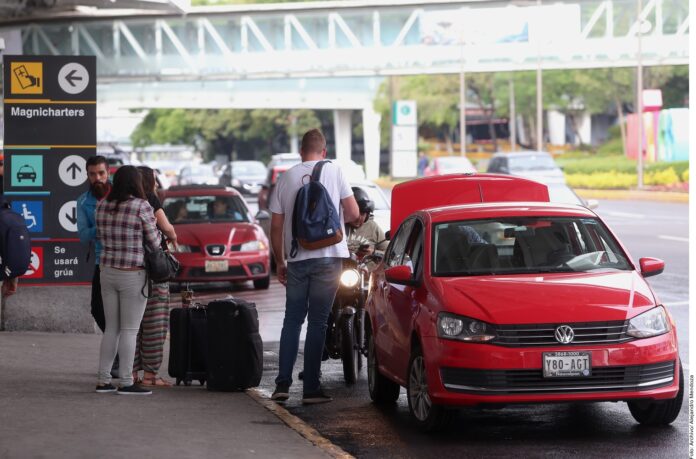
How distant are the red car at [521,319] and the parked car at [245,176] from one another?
153 feet

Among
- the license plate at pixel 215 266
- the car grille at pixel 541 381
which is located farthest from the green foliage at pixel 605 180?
the car grille at pixel 541 381

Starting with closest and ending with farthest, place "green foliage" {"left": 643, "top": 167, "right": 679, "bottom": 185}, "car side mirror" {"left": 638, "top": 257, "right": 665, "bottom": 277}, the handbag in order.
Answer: "car side mirror" {"left": 638, "top": 257, "right": 665, "bottom": 277}, the handbag, "green foliage" {"left": 643, "top": 167, "right": 679, "bottom": 185}

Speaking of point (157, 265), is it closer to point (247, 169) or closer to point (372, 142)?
point (247, 169)

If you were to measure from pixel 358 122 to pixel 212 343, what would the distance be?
10309 centimetres

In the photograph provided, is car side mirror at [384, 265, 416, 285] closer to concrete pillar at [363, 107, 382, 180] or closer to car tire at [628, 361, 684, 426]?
Answer: car tire at [628, 361, 684, 426]

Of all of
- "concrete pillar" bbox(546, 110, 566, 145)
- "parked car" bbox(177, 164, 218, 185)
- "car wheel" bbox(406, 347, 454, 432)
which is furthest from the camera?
"concrete pillar" bbox(546, 110, 566, 145)

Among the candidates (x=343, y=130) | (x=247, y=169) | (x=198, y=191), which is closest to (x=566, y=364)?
(x=198, y=191)

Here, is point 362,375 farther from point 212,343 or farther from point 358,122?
point 358,122

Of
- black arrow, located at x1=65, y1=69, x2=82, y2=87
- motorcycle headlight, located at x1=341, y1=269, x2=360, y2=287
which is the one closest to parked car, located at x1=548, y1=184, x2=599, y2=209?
black arrow, located at x1=65, y1=69, x2=82, y2=87

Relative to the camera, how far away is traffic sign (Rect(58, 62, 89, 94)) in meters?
15.2

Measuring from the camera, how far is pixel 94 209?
11.4 meters

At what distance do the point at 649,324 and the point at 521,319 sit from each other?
2.82 feet

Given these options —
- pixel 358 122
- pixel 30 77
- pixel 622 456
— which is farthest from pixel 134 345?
pixel 358 122

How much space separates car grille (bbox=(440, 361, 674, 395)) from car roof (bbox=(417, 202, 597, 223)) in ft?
5.41
